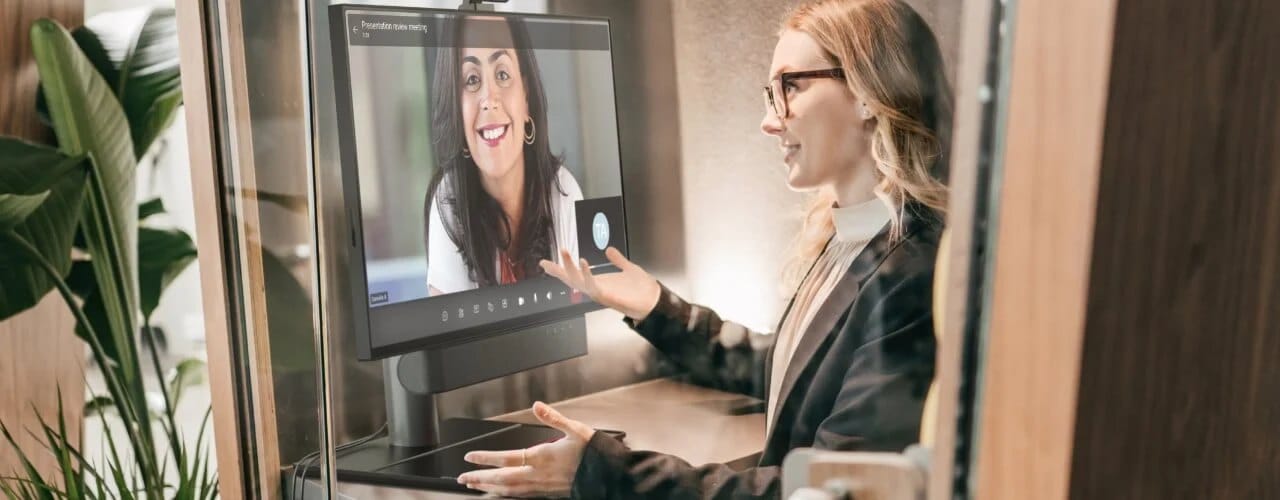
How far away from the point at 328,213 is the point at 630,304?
359mm

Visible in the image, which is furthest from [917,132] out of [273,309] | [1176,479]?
[273,309]

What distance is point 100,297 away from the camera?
151 centimetres

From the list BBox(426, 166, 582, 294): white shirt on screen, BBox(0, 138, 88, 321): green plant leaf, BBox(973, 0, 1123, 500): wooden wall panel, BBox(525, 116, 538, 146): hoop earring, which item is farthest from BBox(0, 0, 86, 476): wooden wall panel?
BBox(973, 0, 1123, 500): wooden wall panel

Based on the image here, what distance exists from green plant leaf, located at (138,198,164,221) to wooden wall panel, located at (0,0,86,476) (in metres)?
0.16

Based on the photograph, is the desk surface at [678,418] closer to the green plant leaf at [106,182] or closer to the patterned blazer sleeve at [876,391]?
the patterned blazer sleeve at [876,391]

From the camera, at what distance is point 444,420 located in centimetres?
99

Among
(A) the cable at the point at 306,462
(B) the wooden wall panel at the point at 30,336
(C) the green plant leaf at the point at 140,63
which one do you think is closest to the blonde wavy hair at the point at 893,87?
(A) the cable at the point at 306,462

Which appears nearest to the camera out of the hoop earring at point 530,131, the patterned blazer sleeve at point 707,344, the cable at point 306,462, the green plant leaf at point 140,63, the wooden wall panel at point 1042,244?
the wooden wall panel at point 1042,244

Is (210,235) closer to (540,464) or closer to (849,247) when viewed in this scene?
(540,464)

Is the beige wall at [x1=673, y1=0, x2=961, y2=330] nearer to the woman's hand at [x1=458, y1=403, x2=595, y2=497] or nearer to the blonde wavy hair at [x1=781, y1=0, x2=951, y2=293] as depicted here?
the blonde wavy hair at [x1=781, y1=0, x2=951, y2=293]

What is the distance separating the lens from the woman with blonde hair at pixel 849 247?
658 mm

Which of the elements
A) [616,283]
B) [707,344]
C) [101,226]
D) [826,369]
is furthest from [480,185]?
[101,226]

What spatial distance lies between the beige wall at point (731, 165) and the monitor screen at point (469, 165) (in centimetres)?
9

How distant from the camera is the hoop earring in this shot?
0.89 metres
